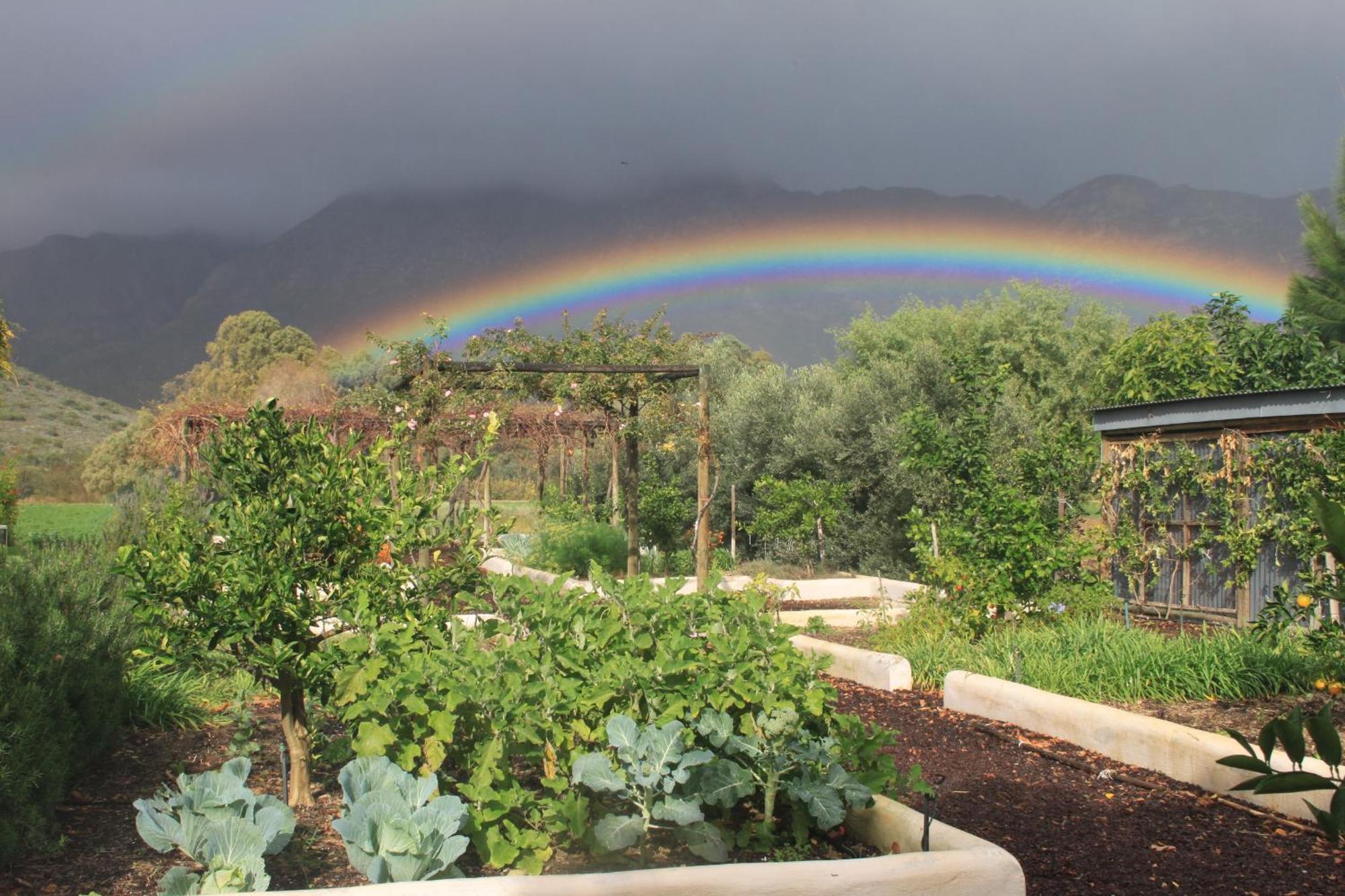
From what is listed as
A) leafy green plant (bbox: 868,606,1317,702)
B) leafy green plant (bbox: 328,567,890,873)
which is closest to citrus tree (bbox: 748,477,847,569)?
leafy green plant (bbox: 868,606,1317,702)

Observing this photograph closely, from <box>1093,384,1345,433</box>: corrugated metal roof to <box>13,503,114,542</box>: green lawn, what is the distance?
1769 centimetres

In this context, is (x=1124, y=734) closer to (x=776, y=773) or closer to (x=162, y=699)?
(x=776, y=773)

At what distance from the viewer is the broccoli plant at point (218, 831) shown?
8.89 feet

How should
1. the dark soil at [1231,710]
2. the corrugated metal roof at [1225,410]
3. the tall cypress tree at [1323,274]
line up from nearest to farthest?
the dark soil at [1231,710] → the corrugated metal roof at [1225,410] → the tall cypress tree at [1323,274]

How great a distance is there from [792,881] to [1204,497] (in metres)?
7.62

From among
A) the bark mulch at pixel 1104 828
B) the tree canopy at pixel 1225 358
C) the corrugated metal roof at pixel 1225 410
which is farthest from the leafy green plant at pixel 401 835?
the tree canopy at pixel 1225 358

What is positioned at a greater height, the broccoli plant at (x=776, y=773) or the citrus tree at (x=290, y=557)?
the citrus tree at (x=290, y=557)

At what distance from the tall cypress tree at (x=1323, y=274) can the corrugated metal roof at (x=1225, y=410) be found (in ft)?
36.0

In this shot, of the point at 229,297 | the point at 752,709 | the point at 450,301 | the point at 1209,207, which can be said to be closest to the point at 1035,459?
the point at 752,709

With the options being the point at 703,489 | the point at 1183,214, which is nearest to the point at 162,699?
the point at 703,489

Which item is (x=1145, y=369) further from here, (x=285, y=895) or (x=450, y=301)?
(x=450, y=301)

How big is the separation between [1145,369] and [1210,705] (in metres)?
8.32

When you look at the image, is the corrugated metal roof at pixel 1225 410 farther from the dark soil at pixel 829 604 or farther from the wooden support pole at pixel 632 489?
the wooden support pole at pixel 632 489

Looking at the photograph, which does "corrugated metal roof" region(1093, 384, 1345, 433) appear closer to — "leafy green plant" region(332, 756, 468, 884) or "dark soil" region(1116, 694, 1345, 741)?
"dark soil" region(1116, 694, 1345, 741)
